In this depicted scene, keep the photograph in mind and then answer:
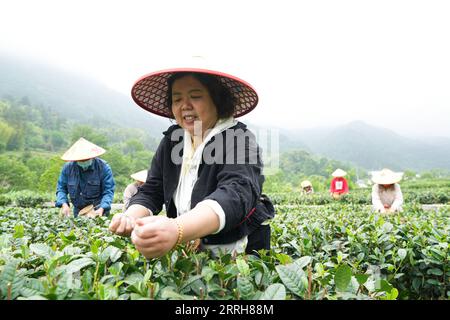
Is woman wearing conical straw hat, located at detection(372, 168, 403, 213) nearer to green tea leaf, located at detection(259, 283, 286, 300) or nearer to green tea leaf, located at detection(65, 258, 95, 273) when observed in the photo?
green tea leaf, located at detection(259, 283, 286, 300)

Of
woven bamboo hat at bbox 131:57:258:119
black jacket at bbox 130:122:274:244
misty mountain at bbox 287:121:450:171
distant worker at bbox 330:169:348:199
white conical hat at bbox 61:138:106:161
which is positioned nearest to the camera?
black jacket at bbox 130:122:274:244

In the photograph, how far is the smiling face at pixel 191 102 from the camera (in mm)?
1381

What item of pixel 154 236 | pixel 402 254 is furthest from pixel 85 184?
pixel 154 236

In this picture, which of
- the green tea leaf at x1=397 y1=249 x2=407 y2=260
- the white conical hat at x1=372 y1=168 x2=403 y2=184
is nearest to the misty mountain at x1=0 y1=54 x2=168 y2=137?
the white conical hat at x1=372 y1=168 x2=403 y2=184

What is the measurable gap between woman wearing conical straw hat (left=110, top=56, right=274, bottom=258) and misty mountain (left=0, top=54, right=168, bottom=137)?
89.0 metres

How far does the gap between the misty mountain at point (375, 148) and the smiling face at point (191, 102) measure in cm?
12253

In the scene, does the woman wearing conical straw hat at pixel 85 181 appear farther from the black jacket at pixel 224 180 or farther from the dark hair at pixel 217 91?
the dark hair at pixel 217 91

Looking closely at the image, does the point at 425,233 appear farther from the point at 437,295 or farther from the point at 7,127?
the point at 7,127

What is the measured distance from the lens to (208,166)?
A: 1.34 m

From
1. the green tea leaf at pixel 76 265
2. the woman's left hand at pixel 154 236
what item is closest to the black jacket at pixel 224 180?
the woman's left hand at pixel 154 236

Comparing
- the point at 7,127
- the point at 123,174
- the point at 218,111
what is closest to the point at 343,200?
the point at 218,111

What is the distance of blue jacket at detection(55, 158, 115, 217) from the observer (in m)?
3.94

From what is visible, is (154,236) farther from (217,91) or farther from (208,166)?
(217,91)

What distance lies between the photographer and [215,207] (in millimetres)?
1047
